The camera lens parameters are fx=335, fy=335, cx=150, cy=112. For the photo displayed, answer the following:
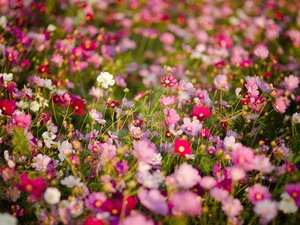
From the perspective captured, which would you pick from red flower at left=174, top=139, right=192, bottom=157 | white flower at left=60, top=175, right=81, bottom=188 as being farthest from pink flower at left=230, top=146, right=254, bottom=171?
white flower at left=60, top=175, right=81, bottom=188

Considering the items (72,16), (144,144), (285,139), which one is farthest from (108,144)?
(72,16)

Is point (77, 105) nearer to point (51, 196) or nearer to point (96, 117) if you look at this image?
point (96, 117)

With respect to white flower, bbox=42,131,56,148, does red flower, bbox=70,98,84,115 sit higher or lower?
higher

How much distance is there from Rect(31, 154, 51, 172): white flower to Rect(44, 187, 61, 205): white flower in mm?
276

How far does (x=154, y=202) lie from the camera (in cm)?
138

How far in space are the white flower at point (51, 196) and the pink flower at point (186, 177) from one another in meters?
0.52

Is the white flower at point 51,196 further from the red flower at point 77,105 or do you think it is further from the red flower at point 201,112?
the red flower at point 201,112

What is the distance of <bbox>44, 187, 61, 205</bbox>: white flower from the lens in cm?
142

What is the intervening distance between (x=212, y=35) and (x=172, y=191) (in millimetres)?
2442

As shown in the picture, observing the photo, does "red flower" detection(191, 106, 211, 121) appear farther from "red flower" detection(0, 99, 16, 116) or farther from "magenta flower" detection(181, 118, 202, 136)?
"red flower" detection(0, 99, 16, 116)

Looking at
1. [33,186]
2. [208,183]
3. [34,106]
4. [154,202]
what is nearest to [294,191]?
[208,183]

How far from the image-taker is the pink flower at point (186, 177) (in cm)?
147

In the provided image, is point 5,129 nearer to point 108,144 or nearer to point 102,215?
point 108,144

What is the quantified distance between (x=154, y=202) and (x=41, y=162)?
0.66m
